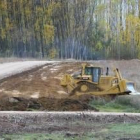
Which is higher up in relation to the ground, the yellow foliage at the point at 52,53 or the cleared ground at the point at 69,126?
the cleared ground at the point at 69,126


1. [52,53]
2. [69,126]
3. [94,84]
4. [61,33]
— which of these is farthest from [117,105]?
[61,33]

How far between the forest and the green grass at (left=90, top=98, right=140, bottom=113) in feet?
125

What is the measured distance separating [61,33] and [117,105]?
1720 inches

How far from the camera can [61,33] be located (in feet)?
191

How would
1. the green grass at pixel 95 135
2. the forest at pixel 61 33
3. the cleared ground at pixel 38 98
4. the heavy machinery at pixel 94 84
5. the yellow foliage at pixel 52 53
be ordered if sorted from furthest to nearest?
1. the yellow foliage at pixel 52 53
2. the forest at pixel 61 33
3. the heavy machinery at pixel 94 84
4. the cleared ground at pixel 38 98
5. the green grass at pixel 95 135

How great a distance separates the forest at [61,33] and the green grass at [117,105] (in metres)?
38.0

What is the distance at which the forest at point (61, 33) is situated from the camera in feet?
182

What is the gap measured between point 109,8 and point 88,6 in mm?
9802

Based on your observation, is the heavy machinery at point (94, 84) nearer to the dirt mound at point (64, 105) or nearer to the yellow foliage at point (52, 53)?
the dirt mound at point (64, 105)

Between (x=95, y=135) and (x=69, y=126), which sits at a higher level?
(x=95, y=135)

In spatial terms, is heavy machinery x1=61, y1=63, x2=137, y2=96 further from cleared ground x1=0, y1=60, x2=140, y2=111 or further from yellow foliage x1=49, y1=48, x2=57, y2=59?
yellow foliage x1=49, y1=48, x2=57, y2=59

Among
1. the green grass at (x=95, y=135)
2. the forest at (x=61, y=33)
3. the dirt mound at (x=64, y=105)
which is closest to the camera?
the green grass at (x=95, y=135)

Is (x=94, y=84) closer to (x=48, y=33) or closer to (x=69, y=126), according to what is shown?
(x=69, y=126)

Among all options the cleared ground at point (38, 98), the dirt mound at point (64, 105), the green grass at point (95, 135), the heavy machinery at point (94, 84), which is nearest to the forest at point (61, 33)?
the cleared ground at point (38, 98)
